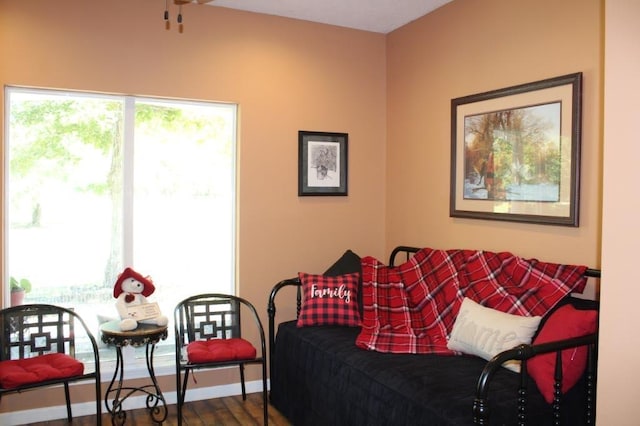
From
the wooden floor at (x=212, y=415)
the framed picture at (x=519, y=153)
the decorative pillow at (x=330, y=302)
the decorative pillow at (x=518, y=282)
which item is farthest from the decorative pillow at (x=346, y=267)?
the wooden floor at (x=212, y=415)

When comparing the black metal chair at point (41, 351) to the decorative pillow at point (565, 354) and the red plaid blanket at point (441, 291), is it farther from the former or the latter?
the decorative pillow at point (565, 354)

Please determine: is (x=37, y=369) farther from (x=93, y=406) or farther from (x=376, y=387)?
(x=376, y=387)

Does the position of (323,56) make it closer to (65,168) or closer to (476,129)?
(476,129)

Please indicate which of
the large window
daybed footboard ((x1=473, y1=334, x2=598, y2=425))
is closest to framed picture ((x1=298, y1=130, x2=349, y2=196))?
the large window

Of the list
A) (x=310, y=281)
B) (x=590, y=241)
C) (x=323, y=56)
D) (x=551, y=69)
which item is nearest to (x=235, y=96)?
(x=323, y=56)

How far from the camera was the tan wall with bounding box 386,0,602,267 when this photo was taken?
2.80m

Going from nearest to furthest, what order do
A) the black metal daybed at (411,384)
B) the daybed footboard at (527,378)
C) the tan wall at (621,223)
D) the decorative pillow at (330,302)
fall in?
the tan wall at (621,223)
the daybed footboard at (527,378)
the black metal daybed at (411,384)
the decorative pillow at (330,302)

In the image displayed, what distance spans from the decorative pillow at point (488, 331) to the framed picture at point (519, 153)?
604 millimetres

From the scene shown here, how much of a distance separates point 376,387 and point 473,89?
1.95 m

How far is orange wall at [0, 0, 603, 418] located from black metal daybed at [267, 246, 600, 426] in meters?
0.50

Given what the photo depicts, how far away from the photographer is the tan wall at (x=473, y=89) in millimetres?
2799

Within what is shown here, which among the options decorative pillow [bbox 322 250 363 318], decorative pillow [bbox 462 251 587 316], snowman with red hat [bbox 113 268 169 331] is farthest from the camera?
decorative pillow [bbox 322 250 363 318]

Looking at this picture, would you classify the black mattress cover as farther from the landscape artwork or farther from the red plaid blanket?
the landscape artwork

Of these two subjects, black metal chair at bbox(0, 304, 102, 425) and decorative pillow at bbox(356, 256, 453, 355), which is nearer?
black metal chair at bbox(0, 304, 102, 425)
